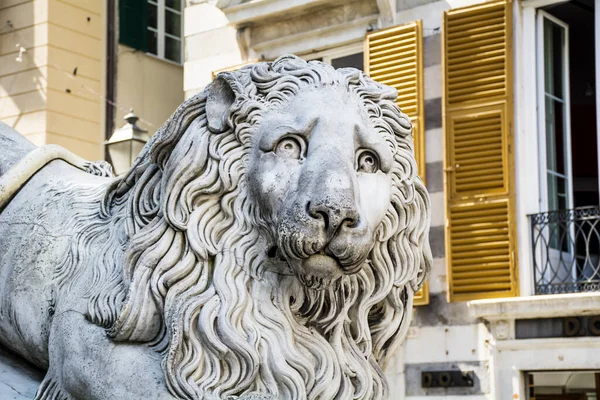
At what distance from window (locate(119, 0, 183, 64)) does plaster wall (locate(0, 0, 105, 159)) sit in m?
0.39

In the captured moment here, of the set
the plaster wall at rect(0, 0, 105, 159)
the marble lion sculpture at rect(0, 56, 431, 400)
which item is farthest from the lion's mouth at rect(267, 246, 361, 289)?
the plaster wall at rect(0, 0, 105, 159)

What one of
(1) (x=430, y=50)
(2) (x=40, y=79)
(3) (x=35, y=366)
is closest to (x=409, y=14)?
(1) (x=430, y=50)

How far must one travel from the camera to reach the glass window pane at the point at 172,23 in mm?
18933

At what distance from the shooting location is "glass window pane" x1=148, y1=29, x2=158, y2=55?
1856 cm

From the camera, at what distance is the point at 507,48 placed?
40.0 feet

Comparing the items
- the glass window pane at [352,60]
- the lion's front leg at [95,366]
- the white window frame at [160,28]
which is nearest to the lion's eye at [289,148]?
the lion's front leg at [95,366]

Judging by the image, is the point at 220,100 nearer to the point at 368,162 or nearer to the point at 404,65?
the point at 368,162

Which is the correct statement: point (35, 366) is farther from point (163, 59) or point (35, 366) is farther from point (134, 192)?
point (163, 59)

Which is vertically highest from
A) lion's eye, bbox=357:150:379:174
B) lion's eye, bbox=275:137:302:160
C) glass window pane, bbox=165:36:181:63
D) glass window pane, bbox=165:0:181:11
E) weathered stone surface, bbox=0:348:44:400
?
glass window pane, bbox=165:0:181:11

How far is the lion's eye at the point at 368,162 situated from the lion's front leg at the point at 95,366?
504 mm

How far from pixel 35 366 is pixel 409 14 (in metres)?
10.9

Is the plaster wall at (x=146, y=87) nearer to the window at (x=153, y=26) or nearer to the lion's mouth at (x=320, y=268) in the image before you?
the window at (x=153, y=26)

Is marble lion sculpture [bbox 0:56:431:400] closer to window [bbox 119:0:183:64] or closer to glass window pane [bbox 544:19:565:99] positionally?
glass window pane [bbox 544:19:565:99]

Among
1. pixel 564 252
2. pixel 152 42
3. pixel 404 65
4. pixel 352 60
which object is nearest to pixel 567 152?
pixel 564 252
